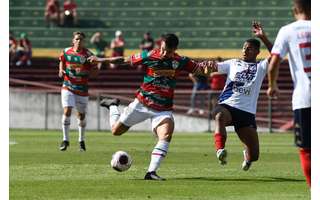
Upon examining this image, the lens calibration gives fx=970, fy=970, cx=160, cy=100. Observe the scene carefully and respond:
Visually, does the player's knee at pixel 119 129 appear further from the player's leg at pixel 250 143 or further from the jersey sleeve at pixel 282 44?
the jersey sleeve at pixel 282 44

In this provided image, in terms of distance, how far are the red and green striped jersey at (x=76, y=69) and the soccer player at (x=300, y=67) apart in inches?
435

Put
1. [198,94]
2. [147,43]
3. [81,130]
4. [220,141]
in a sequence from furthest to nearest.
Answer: [147,43]
[198,94]
[81,130]
[220,141]

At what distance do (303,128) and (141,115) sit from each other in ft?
16.7

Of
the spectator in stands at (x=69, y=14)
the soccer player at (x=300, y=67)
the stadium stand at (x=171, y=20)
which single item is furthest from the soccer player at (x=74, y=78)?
the spectator in stands at (x=69, y=14)

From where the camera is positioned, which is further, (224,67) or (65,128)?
(65,128)

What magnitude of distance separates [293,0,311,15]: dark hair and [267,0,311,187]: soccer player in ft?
0.03

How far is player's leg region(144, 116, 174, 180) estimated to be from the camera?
46.3 feet

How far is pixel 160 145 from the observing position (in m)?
14.2

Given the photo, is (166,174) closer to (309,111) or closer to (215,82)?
(309,111)

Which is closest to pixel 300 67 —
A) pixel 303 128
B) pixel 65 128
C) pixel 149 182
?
pixel 303 128

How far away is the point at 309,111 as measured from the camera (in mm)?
10047

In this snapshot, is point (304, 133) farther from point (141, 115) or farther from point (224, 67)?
point (224, 67)

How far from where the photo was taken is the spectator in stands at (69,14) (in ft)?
143

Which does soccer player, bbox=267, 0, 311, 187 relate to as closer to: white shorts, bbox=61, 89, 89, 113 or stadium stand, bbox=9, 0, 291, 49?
white shorts, bbox=61, 89, 89, 113
